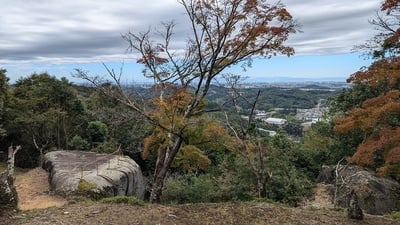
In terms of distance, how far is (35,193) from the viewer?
550 inches

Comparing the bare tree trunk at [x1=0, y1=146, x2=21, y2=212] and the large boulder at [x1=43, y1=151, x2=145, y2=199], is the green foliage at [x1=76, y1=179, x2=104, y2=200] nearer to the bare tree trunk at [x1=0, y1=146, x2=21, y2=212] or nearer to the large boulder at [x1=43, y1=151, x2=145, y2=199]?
A: the large boulder at [x1=43, y1=151, x2=145, y2=199]

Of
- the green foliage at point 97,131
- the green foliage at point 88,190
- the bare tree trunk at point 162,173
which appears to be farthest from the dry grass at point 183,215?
the green foliage at point 97,131

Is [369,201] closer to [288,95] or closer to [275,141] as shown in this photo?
[275,141]

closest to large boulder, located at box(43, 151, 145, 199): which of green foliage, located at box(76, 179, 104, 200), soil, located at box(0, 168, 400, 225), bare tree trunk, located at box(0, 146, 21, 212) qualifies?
green foliage, located at box(76, 179, 104, 200)

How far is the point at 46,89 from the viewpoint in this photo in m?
27.1

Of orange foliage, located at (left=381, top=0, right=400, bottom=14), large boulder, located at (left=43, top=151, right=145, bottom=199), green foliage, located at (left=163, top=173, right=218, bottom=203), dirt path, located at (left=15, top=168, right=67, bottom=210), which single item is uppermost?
orange foliage, located at (left=381, top=0, right=400, bottom=14)

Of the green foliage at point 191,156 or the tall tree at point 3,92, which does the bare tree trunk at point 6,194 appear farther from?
the tall tree at point 3,92

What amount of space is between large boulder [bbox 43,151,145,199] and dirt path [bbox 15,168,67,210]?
34 centimetres

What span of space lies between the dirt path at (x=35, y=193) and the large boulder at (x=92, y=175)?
34cm

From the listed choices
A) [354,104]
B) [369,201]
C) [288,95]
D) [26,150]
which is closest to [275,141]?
[354,104]

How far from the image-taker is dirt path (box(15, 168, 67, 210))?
1204 centimetres

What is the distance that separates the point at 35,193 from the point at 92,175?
2.29m

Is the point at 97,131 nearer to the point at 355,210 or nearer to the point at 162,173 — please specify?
the point at 162,173

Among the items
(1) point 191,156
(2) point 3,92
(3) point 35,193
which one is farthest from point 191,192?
(2) point 3,92
